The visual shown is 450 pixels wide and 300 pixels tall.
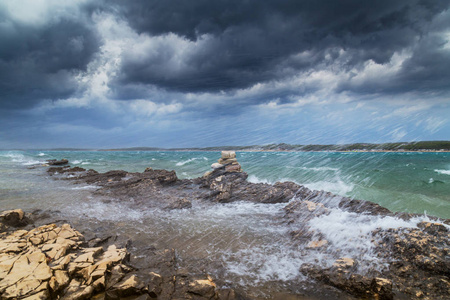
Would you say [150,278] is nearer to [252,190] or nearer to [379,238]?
[379,238]

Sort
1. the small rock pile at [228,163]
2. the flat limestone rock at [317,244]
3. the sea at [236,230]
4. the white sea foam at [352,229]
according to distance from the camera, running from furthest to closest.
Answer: the small rock pile at [228,163] < the flat limestone rock at [317,244] < the white sea foam at [352,229] < the sea at [236,230]

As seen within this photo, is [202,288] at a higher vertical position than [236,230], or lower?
higher

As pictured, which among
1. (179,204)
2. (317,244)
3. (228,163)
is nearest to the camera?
(317,244)

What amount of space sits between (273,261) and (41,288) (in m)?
5.45

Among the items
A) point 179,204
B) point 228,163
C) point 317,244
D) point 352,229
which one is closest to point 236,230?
point 317,244

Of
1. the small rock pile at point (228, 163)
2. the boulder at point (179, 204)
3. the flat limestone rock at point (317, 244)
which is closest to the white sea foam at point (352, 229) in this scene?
the flat limestone rock at point (317, 244)

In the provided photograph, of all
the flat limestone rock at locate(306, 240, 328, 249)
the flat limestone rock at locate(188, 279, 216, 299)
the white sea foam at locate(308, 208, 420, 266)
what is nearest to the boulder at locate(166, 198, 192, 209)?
the white sea foam at locate(308, 208, 420, 266)

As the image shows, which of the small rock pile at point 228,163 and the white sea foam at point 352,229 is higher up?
the small rock pile at point 228,163

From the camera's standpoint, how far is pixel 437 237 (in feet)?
20.1

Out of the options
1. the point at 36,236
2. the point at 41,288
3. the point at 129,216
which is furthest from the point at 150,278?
the point at 129,216

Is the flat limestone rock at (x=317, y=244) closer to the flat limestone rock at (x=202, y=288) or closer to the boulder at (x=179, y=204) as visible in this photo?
the flat limestone rock at (x=202, y=288)

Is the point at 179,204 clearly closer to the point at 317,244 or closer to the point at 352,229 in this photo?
the point at 317,244

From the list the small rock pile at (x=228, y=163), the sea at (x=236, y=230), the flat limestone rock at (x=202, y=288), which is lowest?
the sea at (x=236, y=230)

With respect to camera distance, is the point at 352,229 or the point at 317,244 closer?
the point at 317,244
